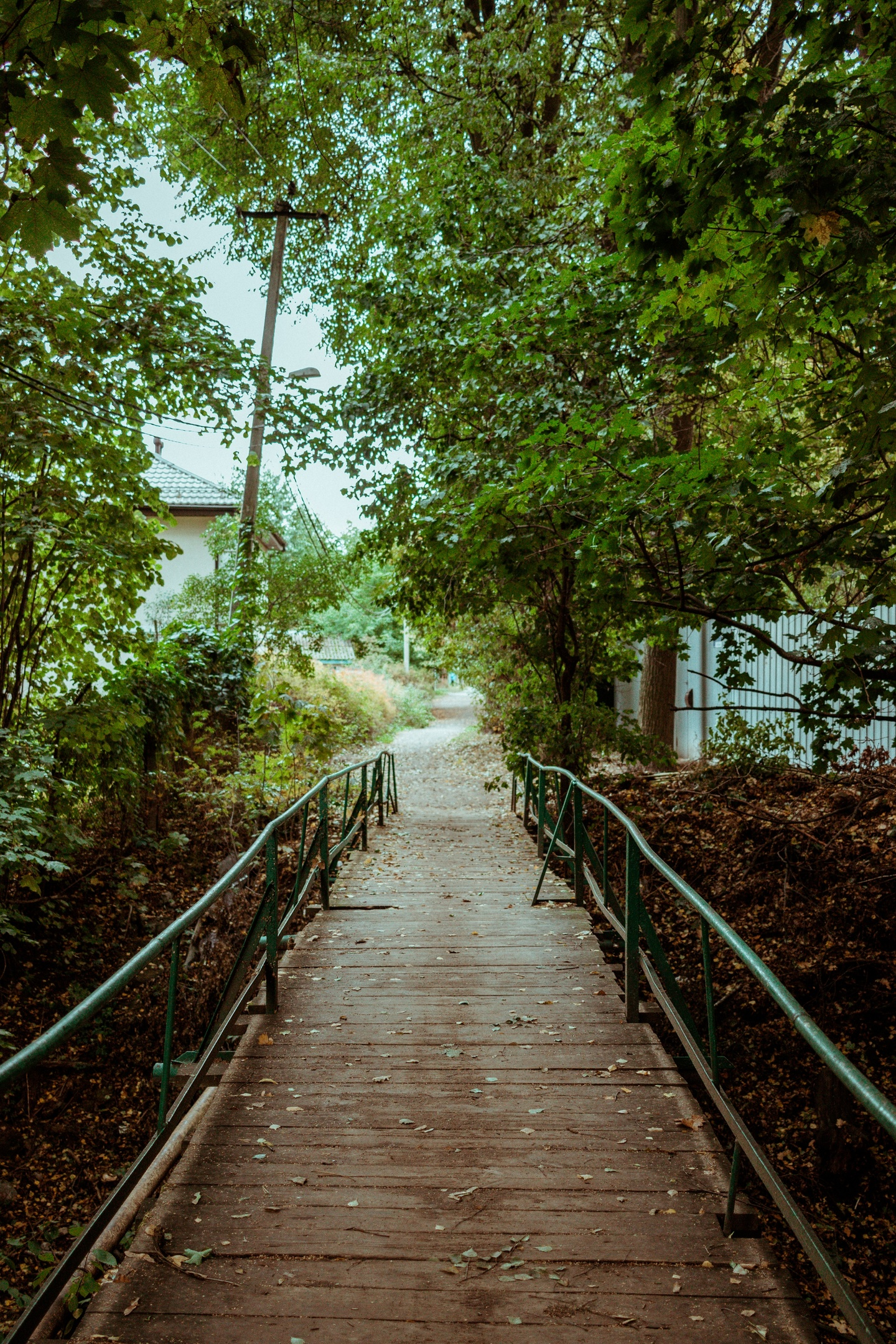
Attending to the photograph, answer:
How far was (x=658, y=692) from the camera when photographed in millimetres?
11586

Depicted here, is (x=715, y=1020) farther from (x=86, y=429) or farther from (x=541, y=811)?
(x=86, y=429)

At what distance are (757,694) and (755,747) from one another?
117 centimetres

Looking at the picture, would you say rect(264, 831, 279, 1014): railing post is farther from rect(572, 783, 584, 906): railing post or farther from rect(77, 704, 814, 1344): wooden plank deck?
rect(572, 783, 584, 906): railing post

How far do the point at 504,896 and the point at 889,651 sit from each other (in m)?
4.07

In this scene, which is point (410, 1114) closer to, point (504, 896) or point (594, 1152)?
point (594, 1152)

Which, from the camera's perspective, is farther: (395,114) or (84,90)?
(395,114)

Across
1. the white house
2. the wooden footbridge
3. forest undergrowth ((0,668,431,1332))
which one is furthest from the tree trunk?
the white house

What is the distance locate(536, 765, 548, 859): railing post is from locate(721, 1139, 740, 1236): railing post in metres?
5.19

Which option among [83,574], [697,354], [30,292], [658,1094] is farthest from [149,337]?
[658,1094]

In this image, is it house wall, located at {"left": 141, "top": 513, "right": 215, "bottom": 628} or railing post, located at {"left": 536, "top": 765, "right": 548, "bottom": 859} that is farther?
house wall, located at {"left": 141, "top": 513, "right": 215, "bottom": 628}

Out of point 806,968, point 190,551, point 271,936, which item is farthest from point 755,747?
point 190,551

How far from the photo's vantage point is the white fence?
773 cm

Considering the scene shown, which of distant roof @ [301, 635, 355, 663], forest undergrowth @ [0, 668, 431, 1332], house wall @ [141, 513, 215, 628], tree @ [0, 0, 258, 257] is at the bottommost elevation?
forest undergrowth @ [0, 668, 431, 1332]

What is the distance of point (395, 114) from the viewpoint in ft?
35.9
